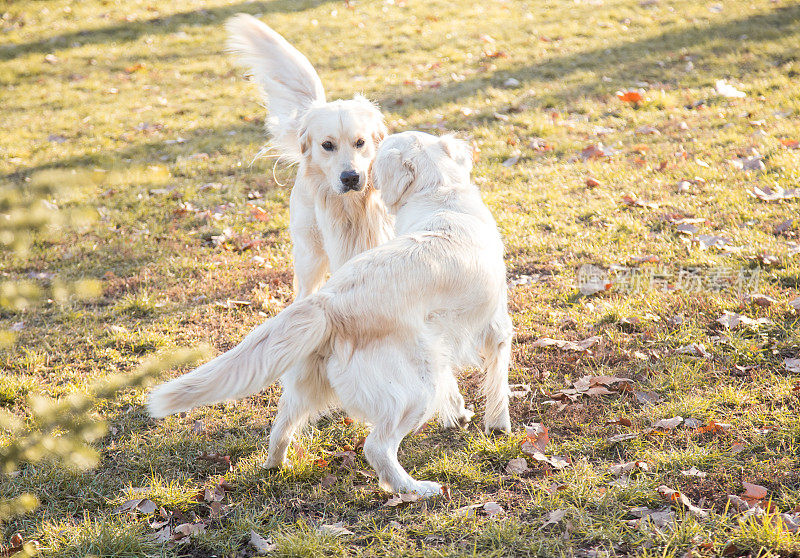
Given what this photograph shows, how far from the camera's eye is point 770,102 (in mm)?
7836

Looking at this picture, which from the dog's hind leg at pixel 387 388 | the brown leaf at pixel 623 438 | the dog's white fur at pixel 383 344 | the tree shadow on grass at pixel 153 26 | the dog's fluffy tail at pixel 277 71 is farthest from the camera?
the tree shadow on grass at pixel 153 26

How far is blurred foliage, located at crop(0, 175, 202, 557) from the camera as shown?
3416 mm

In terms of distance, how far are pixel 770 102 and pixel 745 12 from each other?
14.3ft

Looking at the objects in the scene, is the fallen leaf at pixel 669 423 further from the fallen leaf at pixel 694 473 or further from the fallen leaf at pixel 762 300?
the fallen leaf at pixel 762 300

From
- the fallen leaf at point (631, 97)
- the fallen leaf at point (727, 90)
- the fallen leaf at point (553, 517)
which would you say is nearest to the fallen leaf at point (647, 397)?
the fallen leaf at point (553, 517)

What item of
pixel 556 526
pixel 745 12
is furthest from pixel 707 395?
pixel 745 12

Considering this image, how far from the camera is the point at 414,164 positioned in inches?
138

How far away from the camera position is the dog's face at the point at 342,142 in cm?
385

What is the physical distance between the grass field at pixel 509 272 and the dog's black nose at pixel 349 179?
1.37 m

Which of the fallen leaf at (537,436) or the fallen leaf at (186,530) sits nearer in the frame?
the fallen leaf at (186,530)


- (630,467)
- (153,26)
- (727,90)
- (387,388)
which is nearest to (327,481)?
(387,388)

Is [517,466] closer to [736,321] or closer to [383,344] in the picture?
[383,344]

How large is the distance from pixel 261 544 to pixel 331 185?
2070 mm

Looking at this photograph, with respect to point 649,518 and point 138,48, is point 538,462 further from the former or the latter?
point 138,48
